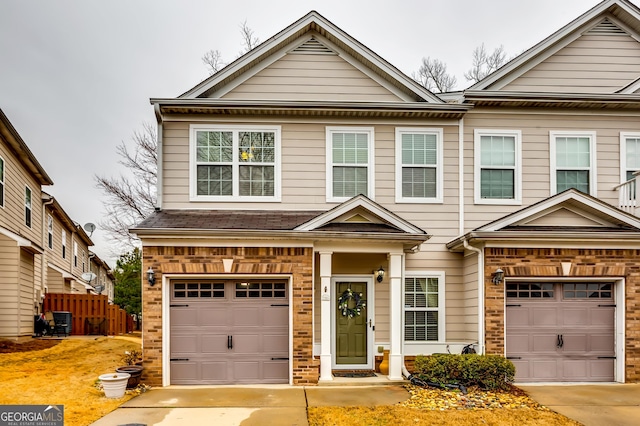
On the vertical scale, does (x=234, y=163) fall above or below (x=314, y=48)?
below

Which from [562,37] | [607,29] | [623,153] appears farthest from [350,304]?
[607,29]

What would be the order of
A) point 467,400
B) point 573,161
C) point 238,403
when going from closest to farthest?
point 238,403 → point 467,400 → point 573,161

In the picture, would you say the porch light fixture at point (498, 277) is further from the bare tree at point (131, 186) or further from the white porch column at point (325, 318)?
the bare tree at point (131, 186)

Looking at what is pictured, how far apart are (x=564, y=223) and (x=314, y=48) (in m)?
6.74

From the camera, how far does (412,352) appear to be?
1198 centimetres

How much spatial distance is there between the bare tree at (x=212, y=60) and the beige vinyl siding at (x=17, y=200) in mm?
8517

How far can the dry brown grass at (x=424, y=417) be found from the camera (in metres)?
7.97

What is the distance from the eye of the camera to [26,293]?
51.8 ft

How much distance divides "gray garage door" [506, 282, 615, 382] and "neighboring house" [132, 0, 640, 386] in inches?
1.1

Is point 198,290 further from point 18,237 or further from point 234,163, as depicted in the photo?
point 18,237

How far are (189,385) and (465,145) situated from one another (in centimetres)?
791

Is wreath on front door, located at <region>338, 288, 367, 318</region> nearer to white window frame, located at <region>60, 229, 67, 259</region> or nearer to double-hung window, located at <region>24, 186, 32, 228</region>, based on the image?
double-hung window, located at <region>24, 186, 32, 228</region>

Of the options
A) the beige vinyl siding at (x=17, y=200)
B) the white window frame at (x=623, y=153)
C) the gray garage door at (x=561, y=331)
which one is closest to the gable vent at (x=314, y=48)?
the gray garage door at (x=561, y=331)

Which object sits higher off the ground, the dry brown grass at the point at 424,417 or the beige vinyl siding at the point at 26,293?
the beige vinyl siding at the point at 26,293
